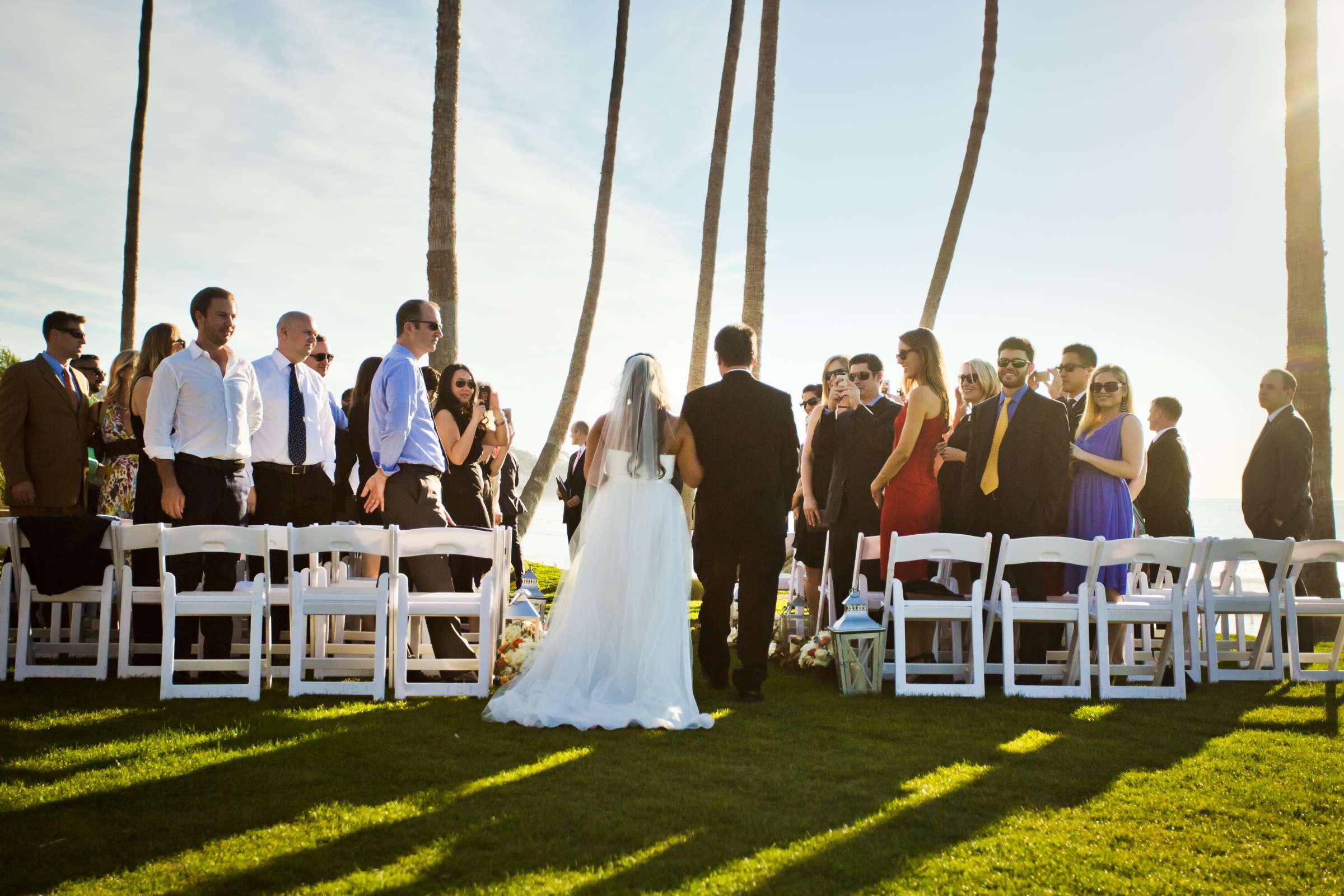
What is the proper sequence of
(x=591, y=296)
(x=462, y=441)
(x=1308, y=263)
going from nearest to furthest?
(x=462, y=441), (x=1308, y=263), (x=591, y=296)

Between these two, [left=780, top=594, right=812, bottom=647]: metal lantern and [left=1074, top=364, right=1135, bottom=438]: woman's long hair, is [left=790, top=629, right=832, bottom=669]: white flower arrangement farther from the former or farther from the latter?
[left=1074, top=364, right=1135, bottom=438]: woman's long hair

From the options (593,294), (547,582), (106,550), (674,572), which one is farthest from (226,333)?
(593,294)

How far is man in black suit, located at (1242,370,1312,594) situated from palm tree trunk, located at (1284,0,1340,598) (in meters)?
1.91

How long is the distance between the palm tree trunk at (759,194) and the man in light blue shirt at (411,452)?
6.73 metres

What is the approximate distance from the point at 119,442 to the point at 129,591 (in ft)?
7.30

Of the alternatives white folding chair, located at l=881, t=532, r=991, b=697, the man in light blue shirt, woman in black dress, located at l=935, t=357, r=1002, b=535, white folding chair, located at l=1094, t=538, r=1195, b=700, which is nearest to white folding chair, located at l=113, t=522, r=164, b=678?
the man in light blue shirt

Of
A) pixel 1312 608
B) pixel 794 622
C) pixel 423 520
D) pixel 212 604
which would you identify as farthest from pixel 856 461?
pixel 212 604

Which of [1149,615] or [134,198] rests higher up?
[134,198]

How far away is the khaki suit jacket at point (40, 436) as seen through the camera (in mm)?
6848

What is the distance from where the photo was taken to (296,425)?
273 inches

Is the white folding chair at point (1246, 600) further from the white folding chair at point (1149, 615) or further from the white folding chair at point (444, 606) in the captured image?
the white folding chair at point (444, 606)

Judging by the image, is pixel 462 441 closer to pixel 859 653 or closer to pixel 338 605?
pixel 338 605

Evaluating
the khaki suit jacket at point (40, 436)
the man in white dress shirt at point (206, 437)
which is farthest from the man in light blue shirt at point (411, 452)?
the khaki suit jacket at point (40, 436)

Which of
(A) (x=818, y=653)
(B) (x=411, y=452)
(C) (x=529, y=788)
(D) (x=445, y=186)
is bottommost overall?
(C) (x=529, y=788)
